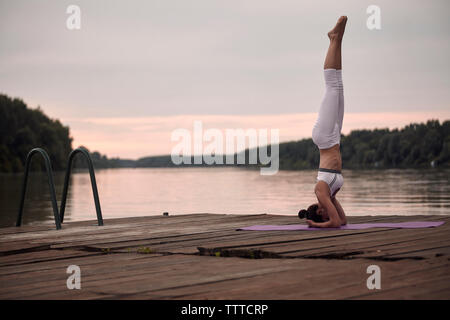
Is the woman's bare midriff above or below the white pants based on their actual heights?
below

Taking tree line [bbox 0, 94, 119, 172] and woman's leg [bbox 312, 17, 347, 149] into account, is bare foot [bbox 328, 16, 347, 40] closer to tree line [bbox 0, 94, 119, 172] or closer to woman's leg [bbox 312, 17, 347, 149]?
woman's leg [bbox 312, 17, 347, 149]

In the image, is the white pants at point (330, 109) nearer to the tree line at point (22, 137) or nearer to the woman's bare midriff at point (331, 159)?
the woman's bare midriff at point (331, 159)

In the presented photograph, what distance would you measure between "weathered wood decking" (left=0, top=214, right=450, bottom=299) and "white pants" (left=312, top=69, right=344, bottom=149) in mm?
1214

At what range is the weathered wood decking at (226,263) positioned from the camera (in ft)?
13.3

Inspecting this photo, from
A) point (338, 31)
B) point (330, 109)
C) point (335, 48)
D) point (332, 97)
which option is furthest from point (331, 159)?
point (338, 31)

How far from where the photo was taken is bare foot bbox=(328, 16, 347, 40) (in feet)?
25.5

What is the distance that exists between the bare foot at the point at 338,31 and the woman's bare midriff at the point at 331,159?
4.45 ft

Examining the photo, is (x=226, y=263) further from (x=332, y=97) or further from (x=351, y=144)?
(x=351, y=144)

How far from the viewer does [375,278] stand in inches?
164

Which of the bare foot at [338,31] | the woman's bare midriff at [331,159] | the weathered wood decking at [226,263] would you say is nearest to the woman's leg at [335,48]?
the bare foot at [338,31]

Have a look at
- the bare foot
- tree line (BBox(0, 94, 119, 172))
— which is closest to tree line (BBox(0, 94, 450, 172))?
tree line (BBox(0, 94, 119, 172))
